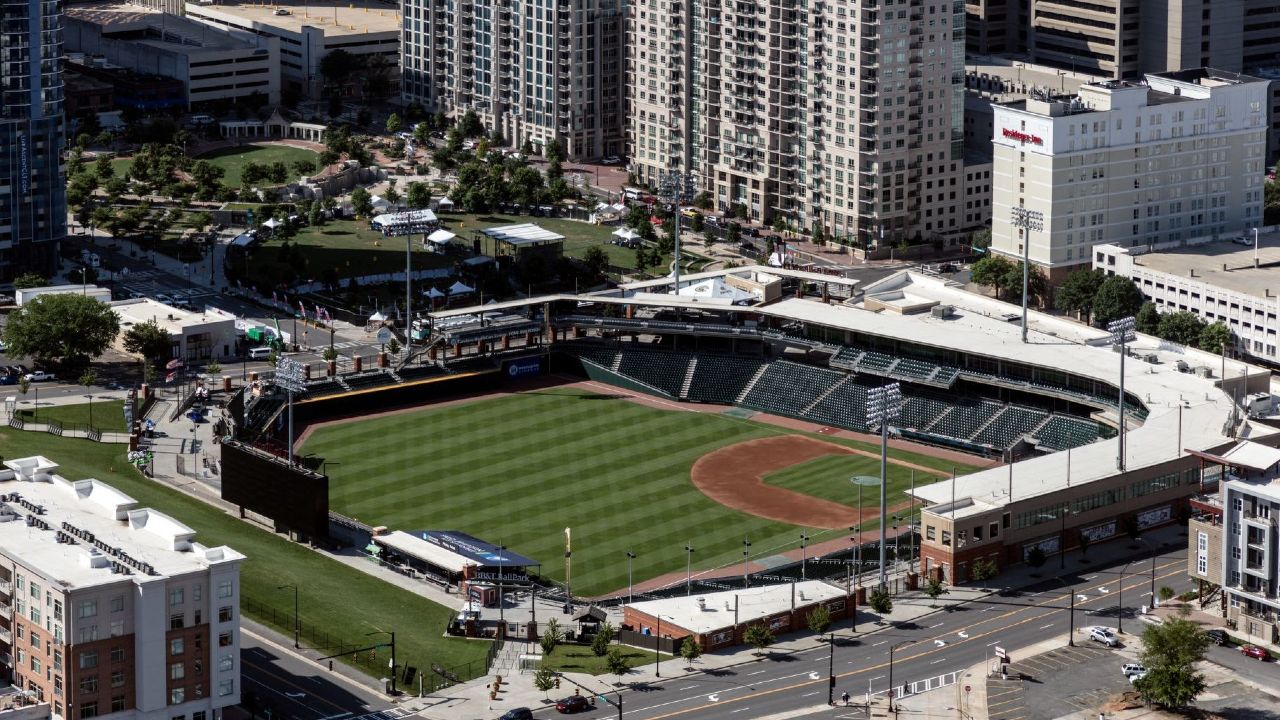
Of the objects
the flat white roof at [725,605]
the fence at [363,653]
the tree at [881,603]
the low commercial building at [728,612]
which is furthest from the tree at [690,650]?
the tree at [881,603]

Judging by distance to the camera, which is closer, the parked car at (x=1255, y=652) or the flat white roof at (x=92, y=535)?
the flat white roof at (x=92, y=535)

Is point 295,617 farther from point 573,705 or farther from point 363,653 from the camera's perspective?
point 573,705

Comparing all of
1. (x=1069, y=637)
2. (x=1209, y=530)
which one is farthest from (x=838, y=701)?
(x=1209, y=530)

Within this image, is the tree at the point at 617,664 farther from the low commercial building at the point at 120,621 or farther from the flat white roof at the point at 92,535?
the flat white roof at the point at 92,535

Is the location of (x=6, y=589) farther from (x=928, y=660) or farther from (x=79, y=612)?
(x=928, y=660)

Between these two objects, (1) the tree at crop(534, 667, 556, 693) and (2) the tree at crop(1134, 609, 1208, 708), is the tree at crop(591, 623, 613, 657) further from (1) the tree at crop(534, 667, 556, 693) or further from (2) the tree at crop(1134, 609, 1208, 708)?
(2) the tree at crop(1134, 609, 1208, 708)

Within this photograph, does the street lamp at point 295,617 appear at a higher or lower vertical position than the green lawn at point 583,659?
higher

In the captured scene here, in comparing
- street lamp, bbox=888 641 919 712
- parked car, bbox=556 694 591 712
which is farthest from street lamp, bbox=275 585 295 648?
street lamp, bbox=888 641 919 712
